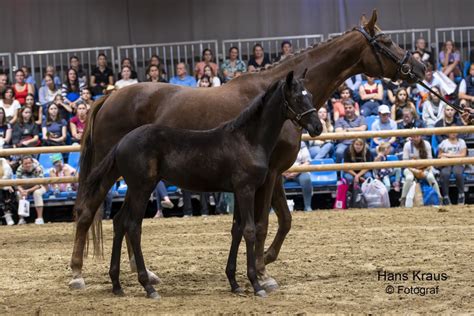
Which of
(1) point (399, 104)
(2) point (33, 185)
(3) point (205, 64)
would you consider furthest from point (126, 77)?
(1) point (399, 104)

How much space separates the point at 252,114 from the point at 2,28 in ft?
39.0

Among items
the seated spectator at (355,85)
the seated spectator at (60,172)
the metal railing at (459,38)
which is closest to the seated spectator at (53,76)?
the seated spectator at (60,172)

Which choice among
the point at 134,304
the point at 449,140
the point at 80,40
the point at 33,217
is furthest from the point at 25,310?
the point at 80,40

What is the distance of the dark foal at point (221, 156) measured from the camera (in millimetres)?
6641

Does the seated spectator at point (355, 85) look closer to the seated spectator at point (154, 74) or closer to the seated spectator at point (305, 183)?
the seated spectator at point (305, 183)

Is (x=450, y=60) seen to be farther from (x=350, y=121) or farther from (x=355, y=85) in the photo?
(x=350, y=121)

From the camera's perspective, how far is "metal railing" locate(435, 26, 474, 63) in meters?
16.3

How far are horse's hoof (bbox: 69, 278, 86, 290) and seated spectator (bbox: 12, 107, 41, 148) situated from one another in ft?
22.4

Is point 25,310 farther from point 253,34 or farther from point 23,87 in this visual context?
point 253,34

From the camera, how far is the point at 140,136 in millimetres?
6719

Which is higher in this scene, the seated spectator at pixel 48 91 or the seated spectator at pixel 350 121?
the seated spectator at pixel 48 91

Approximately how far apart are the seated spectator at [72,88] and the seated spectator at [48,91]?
0.15 metres

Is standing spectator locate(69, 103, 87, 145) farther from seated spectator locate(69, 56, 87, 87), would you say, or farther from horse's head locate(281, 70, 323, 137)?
horse's head locate(281, 70, 323, 137)

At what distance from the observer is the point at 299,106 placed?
6598mm
